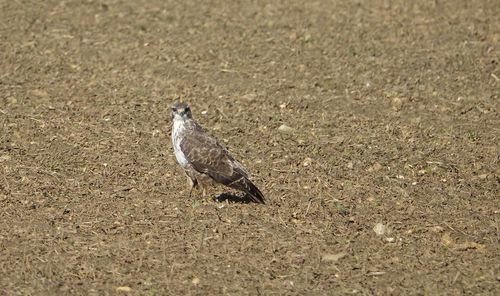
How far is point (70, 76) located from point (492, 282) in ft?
27.5

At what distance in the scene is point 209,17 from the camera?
17844mm

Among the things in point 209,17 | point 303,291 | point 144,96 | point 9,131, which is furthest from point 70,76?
point 303,291

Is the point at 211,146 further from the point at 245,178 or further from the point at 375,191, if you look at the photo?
the point at 375,191

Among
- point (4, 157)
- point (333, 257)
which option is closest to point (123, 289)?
point (333, 257)

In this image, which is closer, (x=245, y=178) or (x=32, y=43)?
(x=245, y=178)

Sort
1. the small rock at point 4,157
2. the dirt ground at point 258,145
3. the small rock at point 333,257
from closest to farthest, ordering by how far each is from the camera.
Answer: the dirt ground at point 258,145 < the small rock at point 333,257 < the small rock at point 4,157

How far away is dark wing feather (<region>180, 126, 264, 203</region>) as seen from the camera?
10227 mm

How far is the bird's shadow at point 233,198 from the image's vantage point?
1064cm

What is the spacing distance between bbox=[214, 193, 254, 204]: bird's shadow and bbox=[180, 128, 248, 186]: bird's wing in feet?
1.14

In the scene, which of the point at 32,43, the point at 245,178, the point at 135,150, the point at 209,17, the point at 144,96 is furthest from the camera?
the point at 209,17

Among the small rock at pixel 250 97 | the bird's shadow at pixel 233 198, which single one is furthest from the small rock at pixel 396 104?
the bird's shadow at pixel 233 198

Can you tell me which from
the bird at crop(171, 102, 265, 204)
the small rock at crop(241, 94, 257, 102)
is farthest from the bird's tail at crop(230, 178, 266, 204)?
the small rock at crop(241, 94, 257, 102)

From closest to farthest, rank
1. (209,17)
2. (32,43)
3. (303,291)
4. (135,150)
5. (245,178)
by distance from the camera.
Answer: (303,291) → (245,178) → (135,150) → (32,43) → (209,17)

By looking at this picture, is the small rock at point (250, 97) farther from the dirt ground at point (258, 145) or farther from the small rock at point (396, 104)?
the small rock at point (396, 104)
